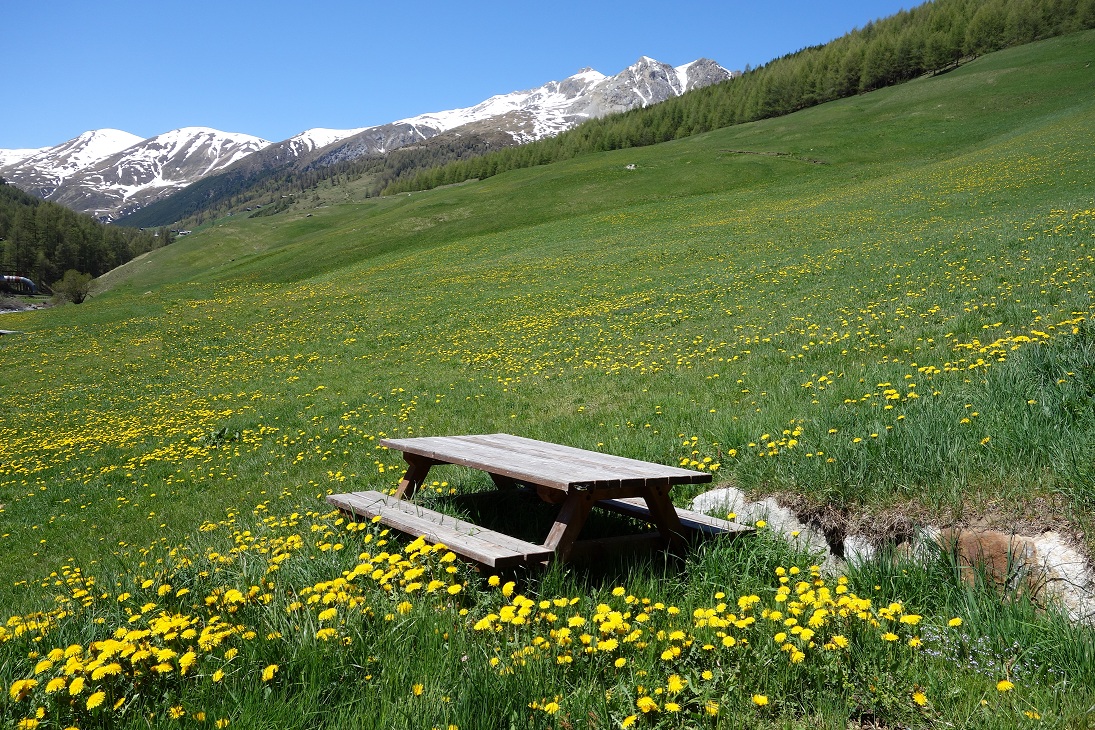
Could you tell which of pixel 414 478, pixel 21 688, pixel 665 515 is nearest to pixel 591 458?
pixel 665 515

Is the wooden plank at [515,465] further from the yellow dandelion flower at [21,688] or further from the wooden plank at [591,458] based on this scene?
the yellow dandelion flower at [21,688]

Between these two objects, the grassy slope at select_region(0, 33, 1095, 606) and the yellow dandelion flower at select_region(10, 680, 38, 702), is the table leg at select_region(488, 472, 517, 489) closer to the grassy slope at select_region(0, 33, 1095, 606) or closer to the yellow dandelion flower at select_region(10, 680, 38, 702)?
the grassy slope at select_region(0, 33, 1095, 606)

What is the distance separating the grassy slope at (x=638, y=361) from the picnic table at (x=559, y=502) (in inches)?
39.8

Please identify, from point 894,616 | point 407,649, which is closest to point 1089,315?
point 894,616

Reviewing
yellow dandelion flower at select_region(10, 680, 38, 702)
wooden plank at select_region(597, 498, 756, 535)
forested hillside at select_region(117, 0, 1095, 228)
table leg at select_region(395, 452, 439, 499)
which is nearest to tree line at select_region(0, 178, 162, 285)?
forested hillside at select_region(117, 0, 1095, 228)

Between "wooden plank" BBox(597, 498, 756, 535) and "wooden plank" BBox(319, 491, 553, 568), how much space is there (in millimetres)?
1051

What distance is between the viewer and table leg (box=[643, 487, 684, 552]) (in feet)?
14.4

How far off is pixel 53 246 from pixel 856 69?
5931 inches

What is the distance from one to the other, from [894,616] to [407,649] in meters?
2.31

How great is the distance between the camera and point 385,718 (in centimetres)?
246

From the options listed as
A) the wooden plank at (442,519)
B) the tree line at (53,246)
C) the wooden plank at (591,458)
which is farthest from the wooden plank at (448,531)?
the tree line at (53,246)

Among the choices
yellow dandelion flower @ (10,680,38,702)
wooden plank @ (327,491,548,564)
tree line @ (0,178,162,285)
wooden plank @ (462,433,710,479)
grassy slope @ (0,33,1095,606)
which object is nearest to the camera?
yellow dandelion flower @ (10,680,38,702)

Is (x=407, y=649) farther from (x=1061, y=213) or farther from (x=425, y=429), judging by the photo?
(x=1061, y=213)

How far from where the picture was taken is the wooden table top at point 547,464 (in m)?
4.05
